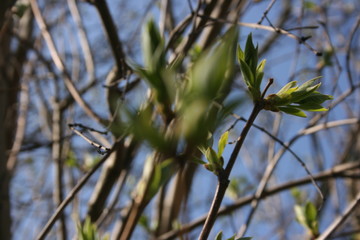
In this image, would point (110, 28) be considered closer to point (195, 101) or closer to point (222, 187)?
point (222, 187)

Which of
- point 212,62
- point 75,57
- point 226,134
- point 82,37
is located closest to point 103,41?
→ point 75,57

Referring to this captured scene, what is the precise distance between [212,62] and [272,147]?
3.78 ft

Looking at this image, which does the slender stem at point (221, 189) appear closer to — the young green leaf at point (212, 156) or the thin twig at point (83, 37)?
the young green leaf at point (212, 156)

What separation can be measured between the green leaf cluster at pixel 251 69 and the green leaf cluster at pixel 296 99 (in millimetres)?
19

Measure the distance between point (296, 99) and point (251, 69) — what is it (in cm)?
7

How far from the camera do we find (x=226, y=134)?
1.68ft

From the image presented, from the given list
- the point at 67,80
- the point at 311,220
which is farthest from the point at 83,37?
the point at 311,220

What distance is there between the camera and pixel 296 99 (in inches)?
20.0

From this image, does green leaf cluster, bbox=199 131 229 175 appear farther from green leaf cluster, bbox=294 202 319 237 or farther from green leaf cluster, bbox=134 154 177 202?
Result: green leaf cluster, bbox=294 202 319 237

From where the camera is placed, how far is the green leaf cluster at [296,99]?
0.50m

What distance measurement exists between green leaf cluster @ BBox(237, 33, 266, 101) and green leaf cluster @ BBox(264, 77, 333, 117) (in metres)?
0.02

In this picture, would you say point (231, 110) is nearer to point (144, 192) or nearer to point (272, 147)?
point (144, 192)

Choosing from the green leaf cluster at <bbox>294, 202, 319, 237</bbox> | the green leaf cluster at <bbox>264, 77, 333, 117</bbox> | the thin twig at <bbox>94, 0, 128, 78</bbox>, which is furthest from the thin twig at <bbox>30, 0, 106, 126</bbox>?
the green leaf cluster at <bbox>264, 77, 333, 117</bbox>

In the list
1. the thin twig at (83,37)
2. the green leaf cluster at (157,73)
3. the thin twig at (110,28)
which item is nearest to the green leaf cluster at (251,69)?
the green leaf cluster at (157,73)
